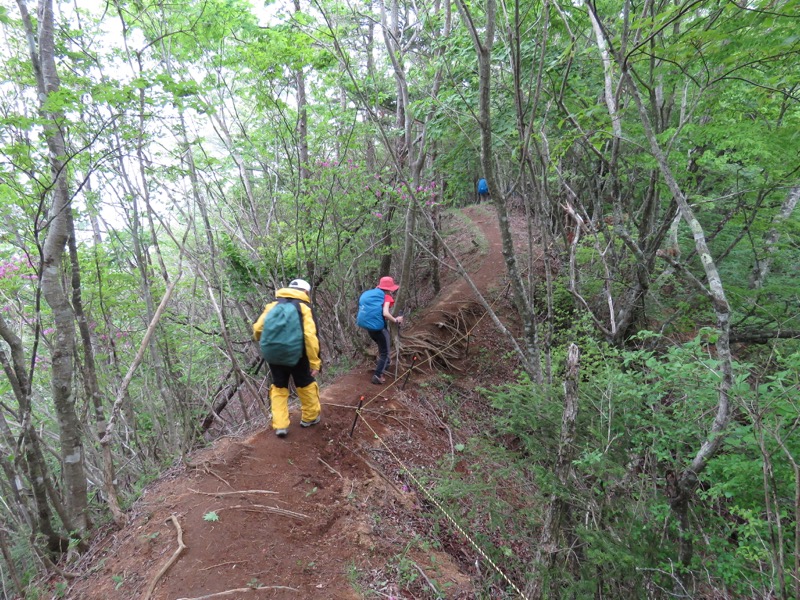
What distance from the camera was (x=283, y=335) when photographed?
14.4 feet

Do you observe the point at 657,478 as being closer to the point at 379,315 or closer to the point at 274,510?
the point at 274,510

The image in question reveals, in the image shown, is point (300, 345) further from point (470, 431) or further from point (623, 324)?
point (623, 324)

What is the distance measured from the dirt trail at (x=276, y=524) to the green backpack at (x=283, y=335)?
3.51 feet

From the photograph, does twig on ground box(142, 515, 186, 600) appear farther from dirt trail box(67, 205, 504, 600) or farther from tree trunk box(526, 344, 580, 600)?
tree trunk box(526, 344, 580, 600)

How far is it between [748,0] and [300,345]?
17.2ft

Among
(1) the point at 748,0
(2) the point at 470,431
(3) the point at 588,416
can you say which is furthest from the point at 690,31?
(2) the point at 470,431

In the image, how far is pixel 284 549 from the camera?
3311mm

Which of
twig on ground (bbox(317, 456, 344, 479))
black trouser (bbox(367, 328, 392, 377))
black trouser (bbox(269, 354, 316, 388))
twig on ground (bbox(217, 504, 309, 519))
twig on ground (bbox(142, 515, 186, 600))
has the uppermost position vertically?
black trouser (bbox(269, 354, 316, 388))

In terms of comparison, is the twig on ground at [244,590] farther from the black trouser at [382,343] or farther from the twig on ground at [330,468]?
the black trouser at [382,343]

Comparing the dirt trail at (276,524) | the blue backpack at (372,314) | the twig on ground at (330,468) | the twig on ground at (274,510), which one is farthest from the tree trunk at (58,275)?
the blue backpack at (372,314)

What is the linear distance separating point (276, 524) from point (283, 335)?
1827 millimetres

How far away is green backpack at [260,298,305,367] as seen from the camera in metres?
4.38

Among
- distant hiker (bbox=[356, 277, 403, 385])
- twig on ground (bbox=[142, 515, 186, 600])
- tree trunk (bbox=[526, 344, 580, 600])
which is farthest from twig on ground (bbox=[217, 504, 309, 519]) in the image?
distant hiker (bbox=[356, 277, 403, 385])

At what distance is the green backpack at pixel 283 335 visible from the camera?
14.4 feet
